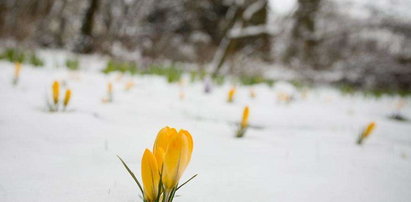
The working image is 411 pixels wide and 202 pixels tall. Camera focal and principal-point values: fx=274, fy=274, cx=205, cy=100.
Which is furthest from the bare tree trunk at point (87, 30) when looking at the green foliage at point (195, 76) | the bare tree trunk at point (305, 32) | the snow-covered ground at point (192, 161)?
the snow-covered ground at point (192, 161)

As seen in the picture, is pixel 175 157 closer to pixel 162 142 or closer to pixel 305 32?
pixel 162 142

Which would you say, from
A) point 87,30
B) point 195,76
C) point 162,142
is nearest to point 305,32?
point 195,76

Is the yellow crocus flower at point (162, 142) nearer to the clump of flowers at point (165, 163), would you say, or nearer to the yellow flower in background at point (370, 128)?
the clump of flowers at point (165, 163)

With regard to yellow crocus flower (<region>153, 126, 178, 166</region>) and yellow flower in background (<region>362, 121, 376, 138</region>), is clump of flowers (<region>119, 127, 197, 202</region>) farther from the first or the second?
yellow flower in background (<region>362, 121, 376, 138</region>)

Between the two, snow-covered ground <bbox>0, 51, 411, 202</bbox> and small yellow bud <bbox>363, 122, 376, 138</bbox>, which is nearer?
snow-covered ground <bbox>0, 51, 411, 202</bbox>

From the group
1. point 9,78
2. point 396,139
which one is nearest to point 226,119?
point 396,139

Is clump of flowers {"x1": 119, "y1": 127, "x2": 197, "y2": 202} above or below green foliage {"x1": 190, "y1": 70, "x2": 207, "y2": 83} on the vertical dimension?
above

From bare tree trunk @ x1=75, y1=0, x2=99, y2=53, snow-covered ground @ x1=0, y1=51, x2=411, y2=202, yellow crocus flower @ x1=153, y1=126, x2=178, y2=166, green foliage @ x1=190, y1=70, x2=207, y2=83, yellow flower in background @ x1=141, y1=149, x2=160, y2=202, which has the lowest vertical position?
green foliage @ x1=190, y1=70, x2=207, y2=83

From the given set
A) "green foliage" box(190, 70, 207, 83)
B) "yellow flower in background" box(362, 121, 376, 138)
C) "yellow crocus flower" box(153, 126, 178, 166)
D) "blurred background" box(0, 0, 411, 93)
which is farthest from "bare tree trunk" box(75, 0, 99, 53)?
"yellow crocus flower" box(153, 126, 178, 166)
